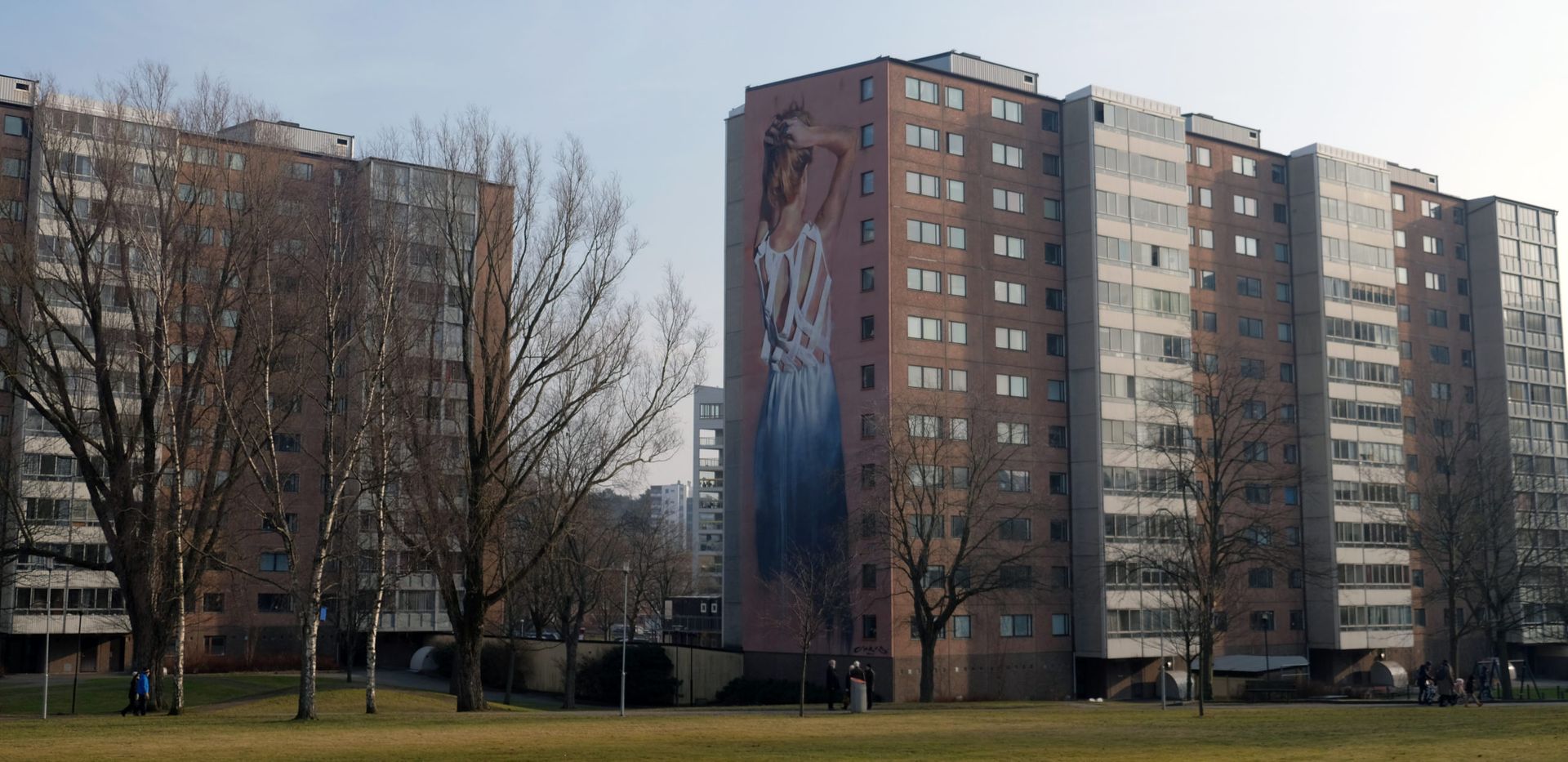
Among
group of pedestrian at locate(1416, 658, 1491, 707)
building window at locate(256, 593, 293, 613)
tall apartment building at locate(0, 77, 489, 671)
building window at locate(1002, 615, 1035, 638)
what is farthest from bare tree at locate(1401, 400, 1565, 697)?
building window at locate(256, 593, 293, 613)

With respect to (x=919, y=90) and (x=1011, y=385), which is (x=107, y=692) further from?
(x=919, y=90)

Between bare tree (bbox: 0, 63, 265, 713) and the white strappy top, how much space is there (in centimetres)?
4325

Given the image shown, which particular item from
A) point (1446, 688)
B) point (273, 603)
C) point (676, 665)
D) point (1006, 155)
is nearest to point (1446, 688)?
point (1446, 688)

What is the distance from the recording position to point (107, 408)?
45781mm

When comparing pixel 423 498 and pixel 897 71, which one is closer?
pixel 423 498

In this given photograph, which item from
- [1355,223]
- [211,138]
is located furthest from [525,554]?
[1355,223]

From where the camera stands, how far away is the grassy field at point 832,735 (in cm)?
2809

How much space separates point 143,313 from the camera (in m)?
45.2

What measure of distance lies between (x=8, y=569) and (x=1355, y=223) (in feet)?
300

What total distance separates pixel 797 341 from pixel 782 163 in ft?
36.9

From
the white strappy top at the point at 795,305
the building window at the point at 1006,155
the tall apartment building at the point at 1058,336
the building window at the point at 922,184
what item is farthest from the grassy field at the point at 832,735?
the building window at the point at 1006,155

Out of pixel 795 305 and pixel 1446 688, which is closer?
pixel 1446 688

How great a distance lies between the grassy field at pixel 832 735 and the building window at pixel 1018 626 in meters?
35.6

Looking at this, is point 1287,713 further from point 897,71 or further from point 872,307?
point 897,71
